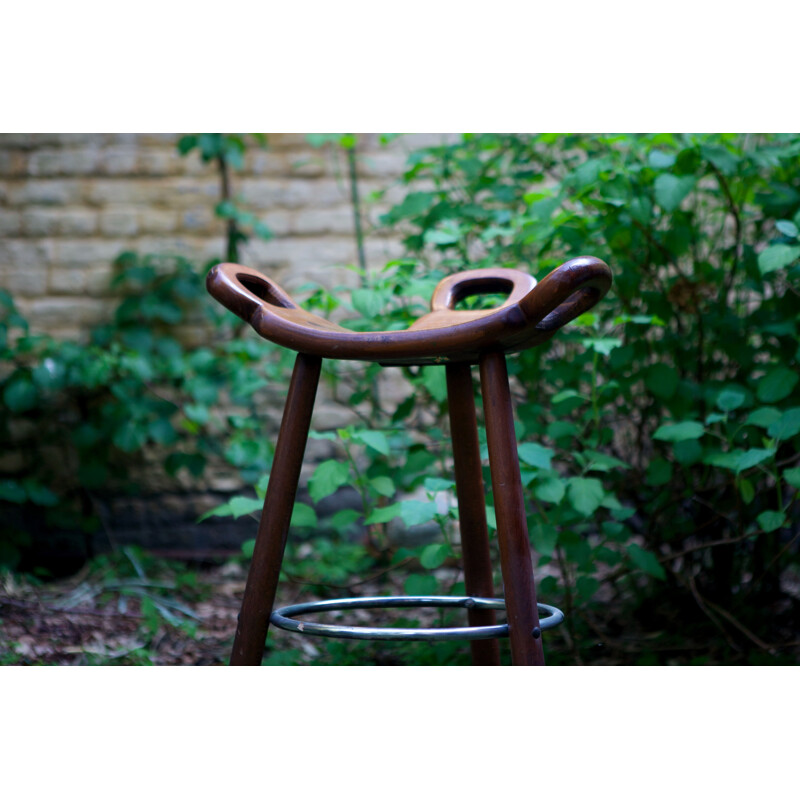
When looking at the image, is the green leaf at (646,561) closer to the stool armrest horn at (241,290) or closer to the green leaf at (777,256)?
the green leaf at (777,256)

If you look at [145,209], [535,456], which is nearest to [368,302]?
[535,456]

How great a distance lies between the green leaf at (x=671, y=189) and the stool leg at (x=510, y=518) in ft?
3.20

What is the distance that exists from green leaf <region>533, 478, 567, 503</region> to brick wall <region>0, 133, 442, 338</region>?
6.47ft

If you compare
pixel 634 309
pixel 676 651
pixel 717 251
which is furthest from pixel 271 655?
pixel 717 251

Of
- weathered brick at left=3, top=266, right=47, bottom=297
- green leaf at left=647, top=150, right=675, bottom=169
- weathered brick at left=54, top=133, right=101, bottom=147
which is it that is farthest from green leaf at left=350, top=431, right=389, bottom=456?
weathered brick at left=54, top=133, right=101, bottom=147

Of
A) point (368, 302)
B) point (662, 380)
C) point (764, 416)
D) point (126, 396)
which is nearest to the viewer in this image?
point (764, 416)

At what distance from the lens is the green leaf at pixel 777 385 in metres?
1.90

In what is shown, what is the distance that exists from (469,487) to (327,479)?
438 millimetres

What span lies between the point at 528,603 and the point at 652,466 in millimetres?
1123

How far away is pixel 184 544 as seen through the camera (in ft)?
11.9

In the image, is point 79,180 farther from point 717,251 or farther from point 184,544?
point 717,251

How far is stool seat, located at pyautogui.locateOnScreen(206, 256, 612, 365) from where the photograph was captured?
1.08 meters

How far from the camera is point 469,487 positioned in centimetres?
148

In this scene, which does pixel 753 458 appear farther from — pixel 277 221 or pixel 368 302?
pixel 277 221
